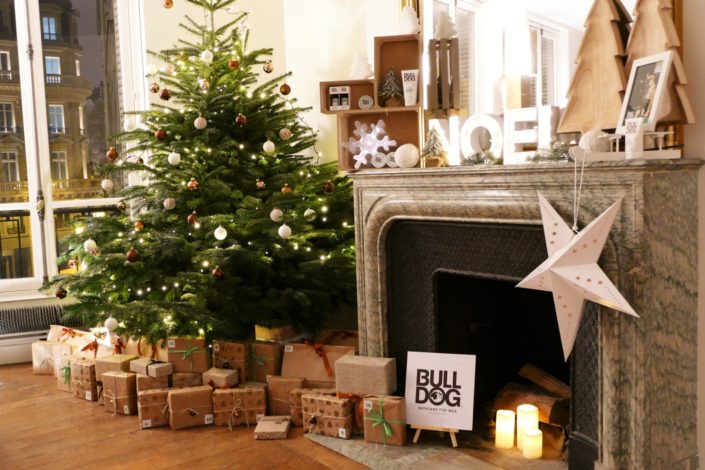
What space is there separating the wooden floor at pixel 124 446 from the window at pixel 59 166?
1.63m

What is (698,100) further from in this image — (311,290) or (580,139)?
(311,290)

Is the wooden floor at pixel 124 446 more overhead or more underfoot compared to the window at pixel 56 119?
more underfoot

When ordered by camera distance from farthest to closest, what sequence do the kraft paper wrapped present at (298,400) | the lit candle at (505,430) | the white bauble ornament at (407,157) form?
the kraft paper wrapped present at (298,400), the white bauble ornament at (407,157), the lit candle at (505,430)

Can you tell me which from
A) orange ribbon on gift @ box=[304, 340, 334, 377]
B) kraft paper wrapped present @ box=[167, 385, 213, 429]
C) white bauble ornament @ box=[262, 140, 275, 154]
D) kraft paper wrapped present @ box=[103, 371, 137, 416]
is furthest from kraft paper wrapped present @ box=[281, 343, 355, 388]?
white bauble ornament @ box=[262, 140, 275, 154]

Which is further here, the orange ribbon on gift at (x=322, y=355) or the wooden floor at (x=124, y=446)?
the orange ribbon on gift at (x=322, y=355)

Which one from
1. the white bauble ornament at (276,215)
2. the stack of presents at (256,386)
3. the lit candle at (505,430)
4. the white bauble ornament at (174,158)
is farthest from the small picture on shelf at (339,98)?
the lit candle at (505,430)

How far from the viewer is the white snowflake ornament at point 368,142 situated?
3342mm

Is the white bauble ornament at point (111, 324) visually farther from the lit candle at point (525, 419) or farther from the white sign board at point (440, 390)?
the lit candle at point (525, 419)

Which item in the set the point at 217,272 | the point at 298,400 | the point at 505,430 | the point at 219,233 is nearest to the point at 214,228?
the point at 219,233

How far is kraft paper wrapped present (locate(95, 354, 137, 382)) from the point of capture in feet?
11.4

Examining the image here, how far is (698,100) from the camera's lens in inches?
89.0

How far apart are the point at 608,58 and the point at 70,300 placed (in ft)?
11.7

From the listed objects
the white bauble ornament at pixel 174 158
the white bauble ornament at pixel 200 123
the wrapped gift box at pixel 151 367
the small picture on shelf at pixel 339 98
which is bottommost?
the wrapped gift box at pixel 151 367

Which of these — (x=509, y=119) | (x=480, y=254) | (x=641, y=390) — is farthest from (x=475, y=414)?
(x=509, y=119)
